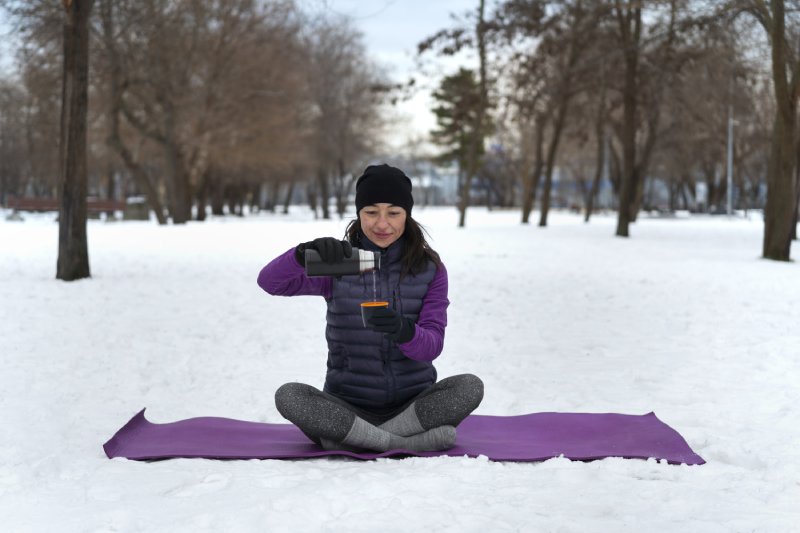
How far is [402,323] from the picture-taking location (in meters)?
4.12

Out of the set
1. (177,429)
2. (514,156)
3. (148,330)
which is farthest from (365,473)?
(514,156)

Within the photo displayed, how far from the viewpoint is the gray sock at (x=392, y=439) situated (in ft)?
14.9

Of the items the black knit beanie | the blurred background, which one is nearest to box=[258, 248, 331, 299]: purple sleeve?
the black knit beanie

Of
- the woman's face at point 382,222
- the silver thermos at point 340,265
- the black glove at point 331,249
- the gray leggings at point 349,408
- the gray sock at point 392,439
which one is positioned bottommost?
the gray sock at point 392,439

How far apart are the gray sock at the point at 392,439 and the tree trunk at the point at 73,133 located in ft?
32.5

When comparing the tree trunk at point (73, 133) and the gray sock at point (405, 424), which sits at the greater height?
the tree trunk at point (73, 133)

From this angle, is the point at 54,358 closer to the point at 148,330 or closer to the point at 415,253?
Result: the point at 148,330

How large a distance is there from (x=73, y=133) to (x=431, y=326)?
404 inches

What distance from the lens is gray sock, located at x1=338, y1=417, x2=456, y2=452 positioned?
4555 mm

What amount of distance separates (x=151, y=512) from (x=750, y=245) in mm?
23159

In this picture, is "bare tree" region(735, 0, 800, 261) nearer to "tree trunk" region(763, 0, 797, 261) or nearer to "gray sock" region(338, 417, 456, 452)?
"tree trunk" region(763, 0, 797, 261)

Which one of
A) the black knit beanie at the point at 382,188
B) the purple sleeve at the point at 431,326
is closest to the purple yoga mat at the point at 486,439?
the purple sleeve at the point at 431,326

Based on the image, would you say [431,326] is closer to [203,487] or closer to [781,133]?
[203,487]

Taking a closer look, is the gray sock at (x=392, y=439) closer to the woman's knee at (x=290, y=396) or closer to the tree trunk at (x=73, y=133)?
the woman's knee at (x=290, y=396)
